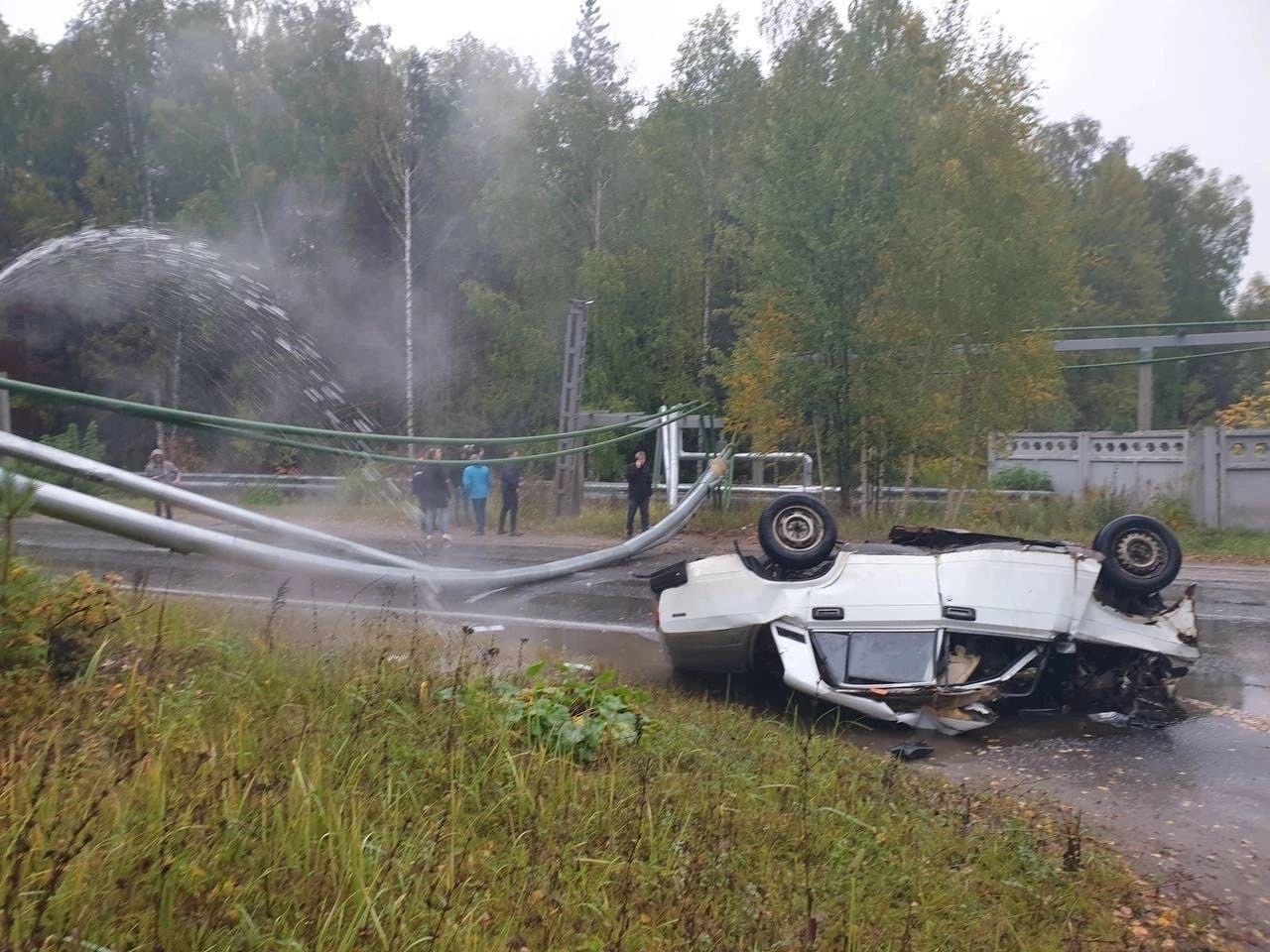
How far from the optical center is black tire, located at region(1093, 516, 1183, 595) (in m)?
7.23

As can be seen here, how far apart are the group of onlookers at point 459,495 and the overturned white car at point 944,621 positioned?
336 inches

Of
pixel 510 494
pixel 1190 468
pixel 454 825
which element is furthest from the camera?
pixel 510 494

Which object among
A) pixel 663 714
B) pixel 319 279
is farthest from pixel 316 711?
pixel 319 279

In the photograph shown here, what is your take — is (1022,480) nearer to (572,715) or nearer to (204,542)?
(572,715)

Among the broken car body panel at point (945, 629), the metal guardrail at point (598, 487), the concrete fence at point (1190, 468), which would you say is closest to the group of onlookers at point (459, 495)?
the metal guardrail at point (598, 487)

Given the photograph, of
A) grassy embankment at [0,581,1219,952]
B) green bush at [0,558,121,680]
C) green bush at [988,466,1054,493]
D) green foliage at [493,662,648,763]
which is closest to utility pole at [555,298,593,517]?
green bush at [988,466,1054,493]

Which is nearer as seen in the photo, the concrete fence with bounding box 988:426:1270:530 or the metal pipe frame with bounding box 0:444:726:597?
the metal pipe frame with bounding box 0:444:726:597

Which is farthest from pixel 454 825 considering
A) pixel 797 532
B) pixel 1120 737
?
pixel 1120 737

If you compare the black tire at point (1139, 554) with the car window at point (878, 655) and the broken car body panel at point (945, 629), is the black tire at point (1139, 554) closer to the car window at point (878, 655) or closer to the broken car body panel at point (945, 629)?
the broken car body panel at point (945, 629)

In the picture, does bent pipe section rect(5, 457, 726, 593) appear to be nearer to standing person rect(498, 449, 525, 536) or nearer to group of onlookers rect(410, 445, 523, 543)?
group of onlookers rect(410, 445, 523, 543)

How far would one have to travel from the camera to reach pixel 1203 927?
4328 millimetres

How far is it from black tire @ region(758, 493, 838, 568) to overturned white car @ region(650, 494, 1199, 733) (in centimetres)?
1

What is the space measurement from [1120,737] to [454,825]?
4943 mm

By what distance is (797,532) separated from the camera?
7.67 meters
